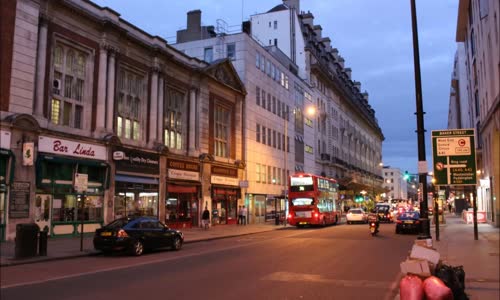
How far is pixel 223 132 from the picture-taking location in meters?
44.0

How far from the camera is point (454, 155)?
9.76 metres

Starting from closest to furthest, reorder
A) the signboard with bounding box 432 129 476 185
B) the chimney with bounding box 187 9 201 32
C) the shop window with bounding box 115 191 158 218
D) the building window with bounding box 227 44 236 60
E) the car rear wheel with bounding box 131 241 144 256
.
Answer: the signboard with bounding box 432 129 476 185
the car rear wheel with bounding box 131 241 144 256
the shop window with bounding box 115 191 158 218
the building window with bounding box 227 44 236 60
the chimney with bounding box 187 9 201 32

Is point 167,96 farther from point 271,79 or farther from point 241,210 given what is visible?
point 271,79

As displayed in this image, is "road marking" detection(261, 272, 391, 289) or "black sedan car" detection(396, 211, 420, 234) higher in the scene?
"black sedan car" detection(396, 211, 420, 234)

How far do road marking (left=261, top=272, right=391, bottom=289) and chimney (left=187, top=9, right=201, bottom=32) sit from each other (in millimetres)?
44059

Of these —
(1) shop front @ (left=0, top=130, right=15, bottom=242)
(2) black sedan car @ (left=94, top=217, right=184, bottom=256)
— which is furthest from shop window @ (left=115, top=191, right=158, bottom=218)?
(2) black sedan car @ (left=94, top=217, right=184, bottom=256)

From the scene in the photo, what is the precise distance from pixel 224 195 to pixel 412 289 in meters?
37.0

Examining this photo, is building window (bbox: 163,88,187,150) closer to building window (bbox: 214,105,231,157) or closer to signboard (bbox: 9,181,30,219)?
building window (bbox: 214,105,231,157)

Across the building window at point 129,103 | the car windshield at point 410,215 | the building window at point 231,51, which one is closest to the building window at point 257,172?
the building window at point 231,51

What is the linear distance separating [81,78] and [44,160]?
19.7 feet

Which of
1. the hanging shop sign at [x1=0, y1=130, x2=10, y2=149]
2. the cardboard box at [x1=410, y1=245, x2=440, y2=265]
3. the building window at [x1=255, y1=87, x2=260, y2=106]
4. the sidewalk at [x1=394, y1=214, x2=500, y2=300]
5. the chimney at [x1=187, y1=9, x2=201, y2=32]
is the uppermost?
the chimney at [x1=187, y1=9, x2=201, y2=32]

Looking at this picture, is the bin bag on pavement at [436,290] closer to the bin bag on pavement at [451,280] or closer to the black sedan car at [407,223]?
the bin bag on pavement at [451,280]

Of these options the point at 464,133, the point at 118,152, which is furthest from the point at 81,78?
the point at 464,133

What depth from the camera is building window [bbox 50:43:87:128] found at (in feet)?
86.7
